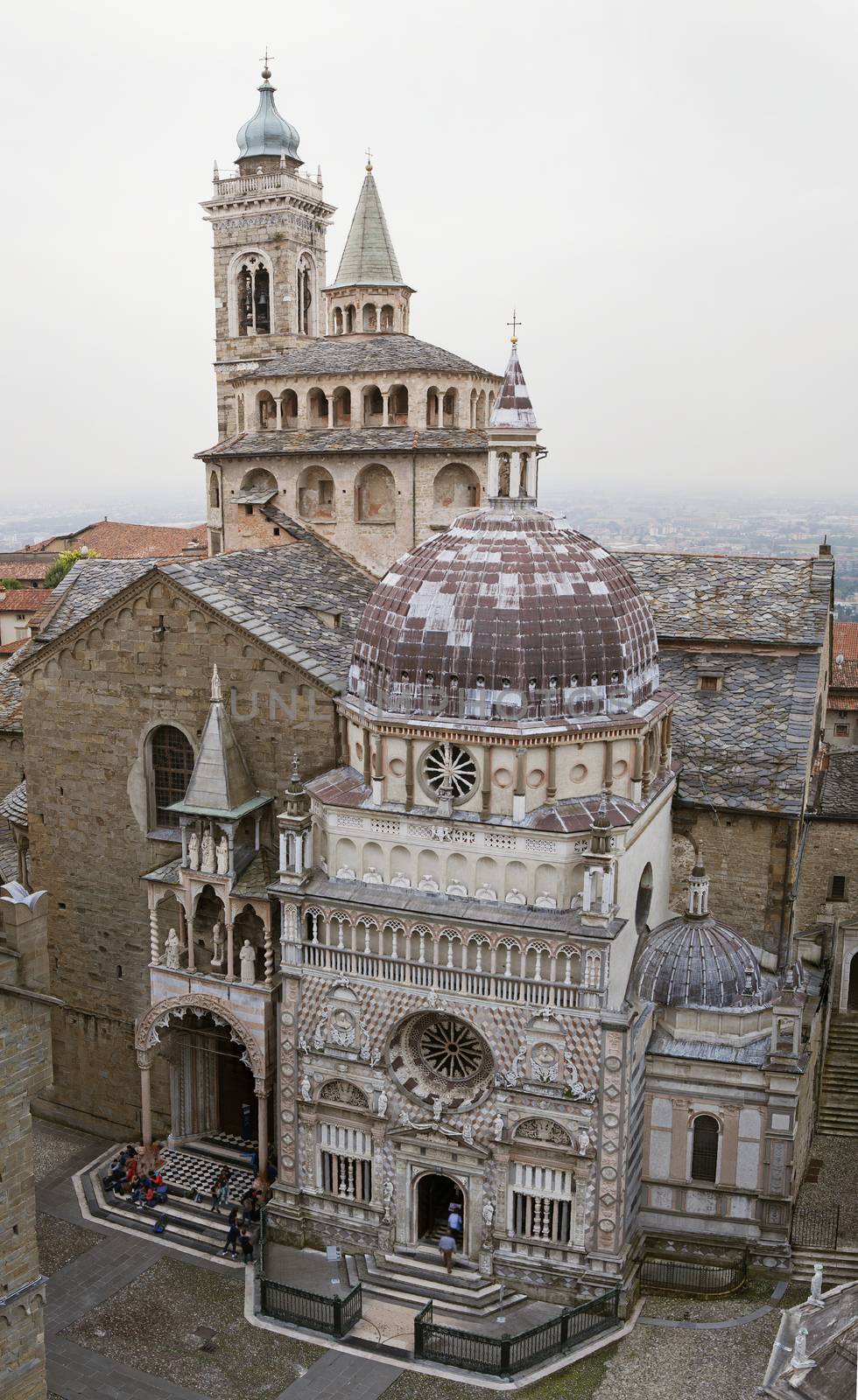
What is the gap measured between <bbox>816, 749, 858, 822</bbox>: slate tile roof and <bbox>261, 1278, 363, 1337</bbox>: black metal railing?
740 inches

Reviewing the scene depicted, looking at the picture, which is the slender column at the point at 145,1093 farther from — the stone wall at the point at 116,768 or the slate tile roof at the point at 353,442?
the slate tile roof at the point at 353,442

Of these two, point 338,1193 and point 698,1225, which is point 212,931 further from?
point 698,1225

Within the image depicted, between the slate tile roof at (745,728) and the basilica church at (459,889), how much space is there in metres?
0.10

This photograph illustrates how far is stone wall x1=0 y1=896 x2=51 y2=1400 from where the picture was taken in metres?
20.0

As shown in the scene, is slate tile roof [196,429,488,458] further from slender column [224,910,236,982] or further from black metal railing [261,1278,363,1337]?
black metal railing [261,1278,363,1337]

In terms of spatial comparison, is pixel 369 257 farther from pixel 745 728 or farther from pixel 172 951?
pixel 172 951

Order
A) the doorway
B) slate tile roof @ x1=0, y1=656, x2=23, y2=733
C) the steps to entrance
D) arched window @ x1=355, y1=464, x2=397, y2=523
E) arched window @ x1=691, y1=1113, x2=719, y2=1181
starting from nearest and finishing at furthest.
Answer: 1. arched window @ x1=691, y1=1113, x2=719, y2=1181
2. the doorway
3. the steps to entrance
4. arched window @ x1=355, y1=464, x2=397, y2=523
5. slate tile roof @ x1=0, y1=656, x2=23, y2=733

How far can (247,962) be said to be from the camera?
94.8 ft

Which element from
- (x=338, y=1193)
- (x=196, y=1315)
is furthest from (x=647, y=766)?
(x=196, y=1315)

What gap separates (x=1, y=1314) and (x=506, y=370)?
70.4 ft

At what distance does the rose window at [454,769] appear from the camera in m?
26.1

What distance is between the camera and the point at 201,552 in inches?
2795

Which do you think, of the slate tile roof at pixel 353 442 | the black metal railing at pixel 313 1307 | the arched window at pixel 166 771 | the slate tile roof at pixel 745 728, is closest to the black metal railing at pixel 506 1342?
the black metal railing at pixel 313 1307

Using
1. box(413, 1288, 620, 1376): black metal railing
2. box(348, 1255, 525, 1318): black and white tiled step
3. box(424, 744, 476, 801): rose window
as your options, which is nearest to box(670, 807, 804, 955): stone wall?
box(424, 744, 476, 801): rose window
